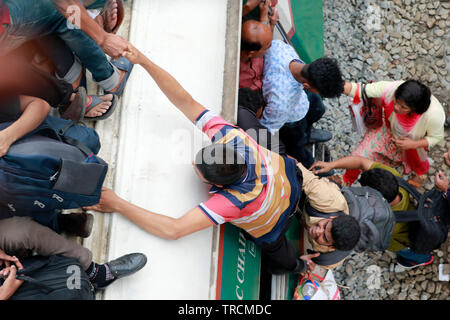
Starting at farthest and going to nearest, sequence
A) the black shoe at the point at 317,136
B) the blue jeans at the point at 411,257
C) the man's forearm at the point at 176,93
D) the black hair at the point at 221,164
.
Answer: the black shoe at the point at 317,136, the blue jeans at the point at 411,257, the man's forearm at the point at 176,93, the black hair at the point at 221,164

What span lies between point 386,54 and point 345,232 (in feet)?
10.2

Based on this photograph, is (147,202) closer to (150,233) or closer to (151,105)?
(150,233)

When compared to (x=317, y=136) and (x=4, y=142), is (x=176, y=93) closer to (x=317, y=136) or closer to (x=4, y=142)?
(x=4, y=142)

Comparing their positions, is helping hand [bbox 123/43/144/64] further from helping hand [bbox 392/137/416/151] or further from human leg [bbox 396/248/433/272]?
human leg [bbox 396/248/433/272]

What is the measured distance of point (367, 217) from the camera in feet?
8.02

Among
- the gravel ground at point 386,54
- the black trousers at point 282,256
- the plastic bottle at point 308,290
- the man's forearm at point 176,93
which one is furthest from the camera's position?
the gravel ground at point 386,54

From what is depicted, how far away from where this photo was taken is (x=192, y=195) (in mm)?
2139

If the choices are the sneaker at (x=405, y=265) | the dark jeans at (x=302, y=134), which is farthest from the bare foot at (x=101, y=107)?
the sneaker at (x=405, y=265)

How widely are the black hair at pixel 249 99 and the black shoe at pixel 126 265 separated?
1088 mm

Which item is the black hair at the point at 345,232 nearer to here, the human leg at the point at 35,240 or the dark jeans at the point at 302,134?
the dark jeans at the point at 302,134

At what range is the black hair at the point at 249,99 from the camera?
97.6 inches

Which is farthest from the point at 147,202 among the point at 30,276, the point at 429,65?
the point at 429,65

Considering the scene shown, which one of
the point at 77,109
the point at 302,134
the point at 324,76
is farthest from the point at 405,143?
the point at 77,109

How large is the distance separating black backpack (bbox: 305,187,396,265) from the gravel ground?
1330 mm
